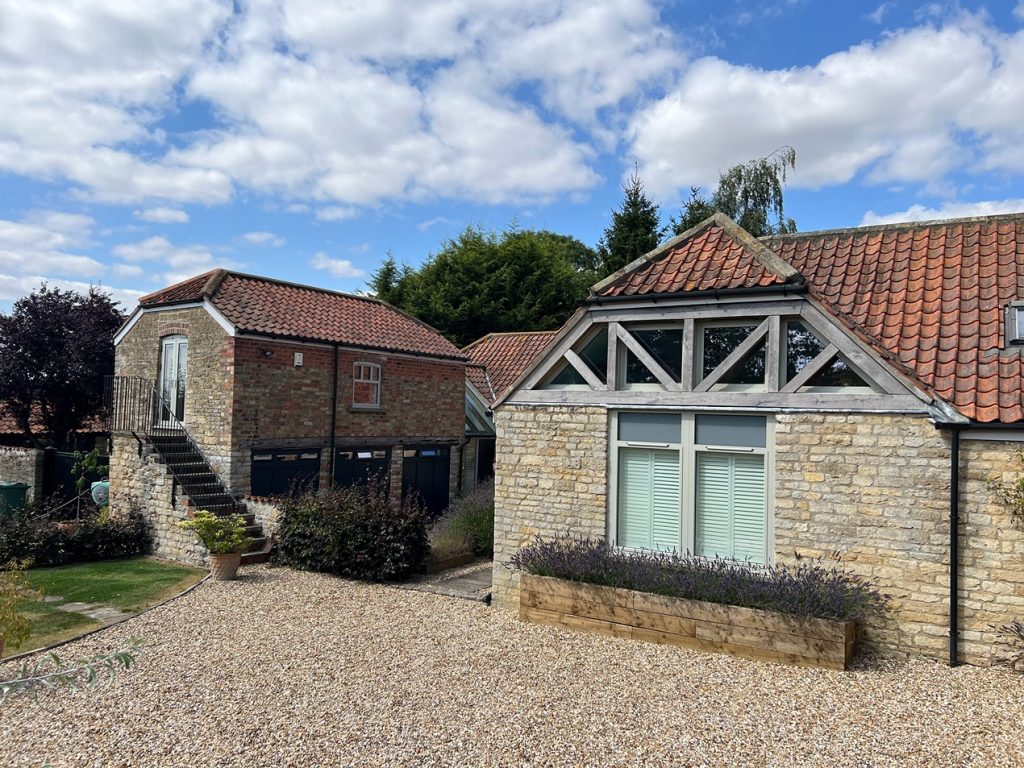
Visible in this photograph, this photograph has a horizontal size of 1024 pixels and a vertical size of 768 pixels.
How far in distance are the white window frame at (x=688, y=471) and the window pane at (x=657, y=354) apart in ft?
1.74

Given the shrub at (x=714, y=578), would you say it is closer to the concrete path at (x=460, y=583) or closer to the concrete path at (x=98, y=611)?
the concrete path at (x=460, y=583)

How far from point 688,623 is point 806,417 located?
301 centimetres

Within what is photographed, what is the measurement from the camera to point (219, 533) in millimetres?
12664

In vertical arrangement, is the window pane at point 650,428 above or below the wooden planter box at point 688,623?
above

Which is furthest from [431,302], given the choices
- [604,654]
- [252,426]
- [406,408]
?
[604,654]

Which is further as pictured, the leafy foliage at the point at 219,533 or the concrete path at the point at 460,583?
the leafy foliage at the point at 219,533

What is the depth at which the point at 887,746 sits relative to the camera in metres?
6.12

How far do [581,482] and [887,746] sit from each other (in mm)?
5121

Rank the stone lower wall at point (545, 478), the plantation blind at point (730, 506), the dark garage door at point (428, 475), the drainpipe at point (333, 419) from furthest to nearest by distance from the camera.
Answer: the dark garage door at point (428, 475) → the drainpipe at point (333, 419) → the stone lower wall at point (545, 478) → the plantation blind at point (730, 506)

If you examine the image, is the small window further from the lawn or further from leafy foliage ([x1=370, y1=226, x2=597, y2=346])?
leafy foliage ([x1=370, y1=226, x2=597, y2=346])

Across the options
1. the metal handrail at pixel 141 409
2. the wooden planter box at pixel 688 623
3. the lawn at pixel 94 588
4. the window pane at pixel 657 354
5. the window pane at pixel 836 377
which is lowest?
the lawn at pixel 94 588

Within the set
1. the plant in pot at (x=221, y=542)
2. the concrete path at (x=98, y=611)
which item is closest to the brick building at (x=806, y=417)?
the plant in pot at (x=221, y=542)

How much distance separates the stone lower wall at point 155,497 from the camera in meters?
14.5

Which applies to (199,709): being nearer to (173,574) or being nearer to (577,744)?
(577,744)
